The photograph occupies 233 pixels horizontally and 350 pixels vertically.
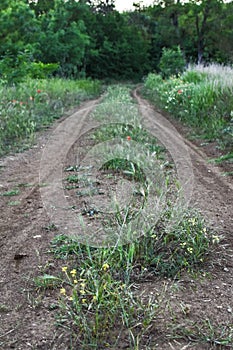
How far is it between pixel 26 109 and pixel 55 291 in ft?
20.9

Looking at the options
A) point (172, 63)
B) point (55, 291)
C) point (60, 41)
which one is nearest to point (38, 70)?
point (60, 41)

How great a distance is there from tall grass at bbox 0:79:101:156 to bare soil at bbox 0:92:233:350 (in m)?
2.21

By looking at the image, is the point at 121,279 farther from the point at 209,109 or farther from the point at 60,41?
the point at 60,41

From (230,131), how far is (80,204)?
140 inches

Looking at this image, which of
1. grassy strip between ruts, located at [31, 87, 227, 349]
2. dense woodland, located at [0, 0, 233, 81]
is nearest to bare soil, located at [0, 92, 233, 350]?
grassy strip between ruts, located at [31, 87, 227, 349]

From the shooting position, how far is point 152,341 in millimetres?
1866

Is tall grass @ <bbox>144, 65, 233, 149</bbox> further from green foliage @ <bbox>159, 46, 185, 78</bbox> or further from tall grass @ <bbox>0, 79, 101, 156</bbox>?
green foliage @ <bbox>159, 46, 185, 78</bbox>

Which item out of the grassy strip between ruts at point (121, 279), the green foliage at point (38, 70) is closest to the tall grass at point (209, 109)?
the grassy strip between ruts at point (121, 279)

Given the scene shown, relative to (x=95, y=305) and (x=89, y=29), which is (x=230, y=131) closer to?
(x=95, y=305)

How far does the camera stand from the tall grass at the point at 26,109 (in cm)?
645

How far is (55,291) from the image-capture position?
2.26 m

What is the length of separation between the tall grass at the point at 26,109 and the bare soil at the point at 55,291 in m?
2.21

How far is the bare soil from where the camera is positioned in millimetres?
1896

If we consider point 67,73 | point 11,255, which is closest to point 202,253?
point 11,255
